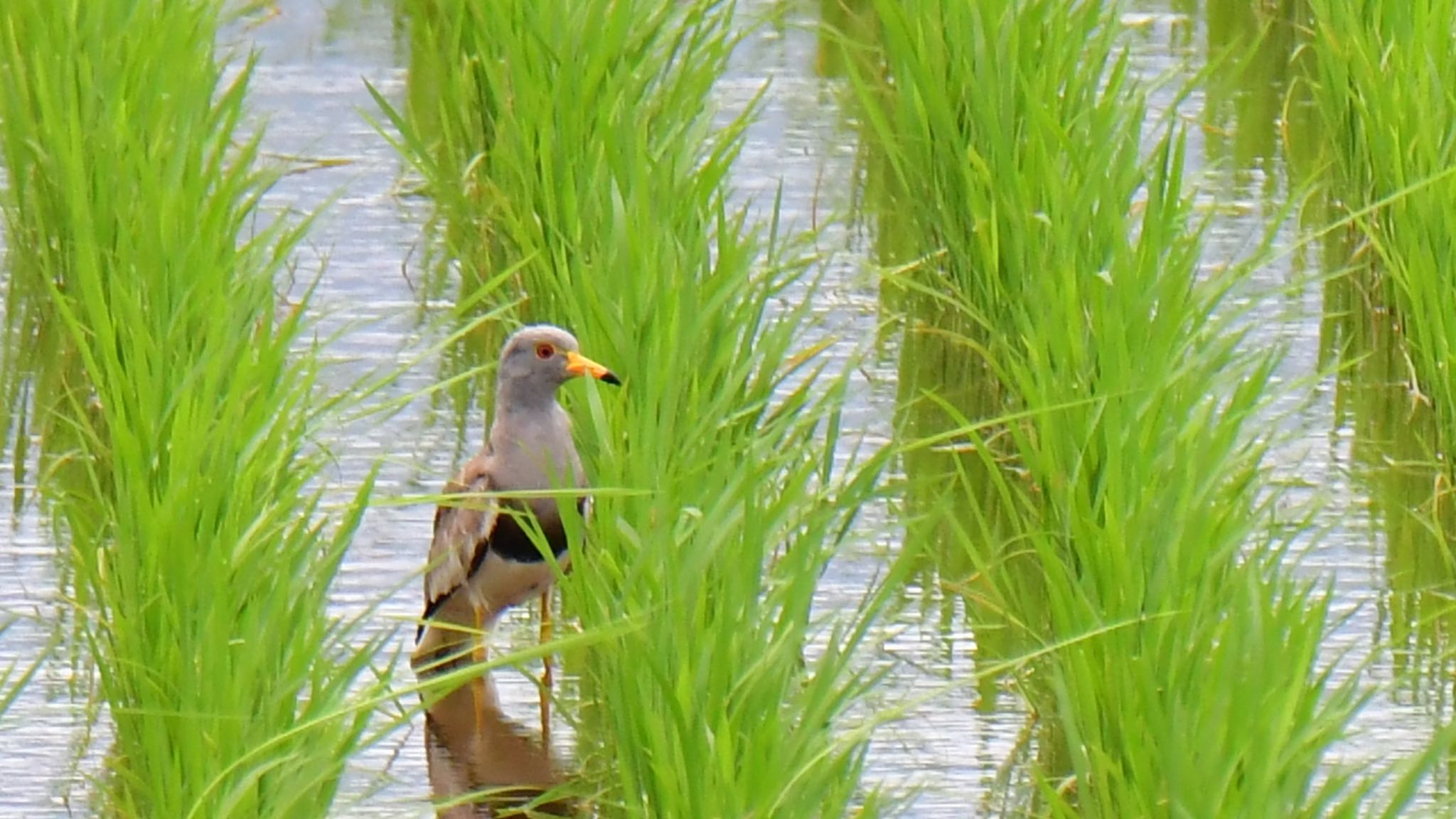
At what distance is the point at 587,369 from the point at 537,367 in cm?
15

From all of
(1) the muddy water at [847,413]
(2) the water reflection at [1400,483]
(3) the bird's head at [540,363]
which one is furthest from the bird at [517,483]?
(2) the water reflection at [1400,483]

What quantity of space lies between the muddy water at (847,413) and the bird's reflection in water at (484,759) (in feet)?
0.08

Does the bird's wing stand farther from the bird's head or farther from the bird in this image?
the bird's head

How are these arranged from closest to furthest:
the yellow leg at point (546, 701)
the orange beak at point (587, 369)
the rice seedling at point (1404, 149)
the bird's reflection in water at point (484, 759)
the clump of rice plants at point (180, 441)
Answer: the clump of rice plants at point (180, 441), the bird's reflection in water at point (484, 759), the yellow leg at point (546, 701), the orange beak at point (587, 369), the rice seedling at point (1404, 149)

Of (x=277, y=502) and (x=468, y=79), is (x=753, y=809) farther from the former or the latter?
(x=468, y=79)

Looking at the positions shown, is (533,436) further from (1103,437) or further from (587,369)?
(1103,437)

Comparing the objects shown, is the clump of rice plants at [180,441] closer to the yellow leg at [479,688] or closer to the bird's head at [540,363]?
the yellow leg at [479,688]

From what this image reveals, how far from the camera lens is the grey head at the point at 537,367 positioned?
4586 millimetres

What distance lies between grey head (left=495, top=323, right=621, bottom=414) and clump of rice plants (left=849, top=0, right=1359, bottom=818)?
558mm

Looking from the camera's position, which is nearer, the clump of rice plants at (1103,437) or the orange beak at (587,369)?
the clump of rice plants at (1103,437)

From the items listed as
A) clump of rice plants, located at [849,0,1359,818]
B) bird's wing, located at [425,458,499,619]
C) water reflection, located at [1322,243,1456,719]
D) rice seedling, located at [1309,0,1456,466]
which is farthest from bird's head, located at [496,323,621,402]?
rice seedling, located at [1309,0,1456,466]

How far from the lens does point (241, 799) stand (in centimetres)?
348

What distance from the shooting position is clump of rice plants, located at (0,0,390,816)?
3.61m

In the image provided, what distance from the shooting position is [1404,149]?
5.57 meters
